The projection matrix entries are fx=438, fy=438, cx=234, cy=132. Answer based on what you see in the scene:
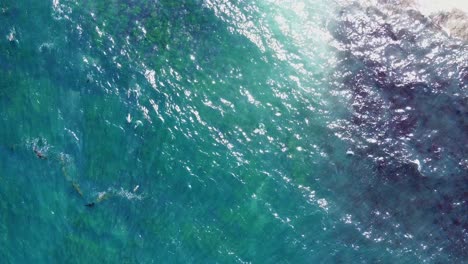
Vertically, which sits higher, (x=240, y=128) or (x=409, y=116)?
(x=409, y=116)

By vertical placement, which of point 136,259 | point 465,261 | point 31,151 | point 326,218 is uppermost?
point 465,261


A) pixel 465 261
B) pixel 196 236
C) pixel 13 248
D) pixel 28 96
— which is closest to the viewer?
pixel 465 261

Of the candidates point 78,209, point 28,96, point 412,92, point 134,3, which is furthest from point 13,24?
point 412,92

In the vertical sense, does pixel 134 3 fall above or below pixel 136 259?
above

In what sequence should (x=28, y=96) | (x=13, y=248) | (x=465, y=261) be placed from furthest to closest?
(x=13, y=248) → (x=28, y=96) → (x=465, y=261)

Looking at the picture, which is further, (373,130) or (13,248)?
(13,248)

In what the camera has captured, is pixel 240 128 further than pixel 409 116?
Yes

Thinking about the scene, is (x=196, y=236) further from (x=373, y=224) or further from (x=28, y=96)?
(x=28, y=96)
